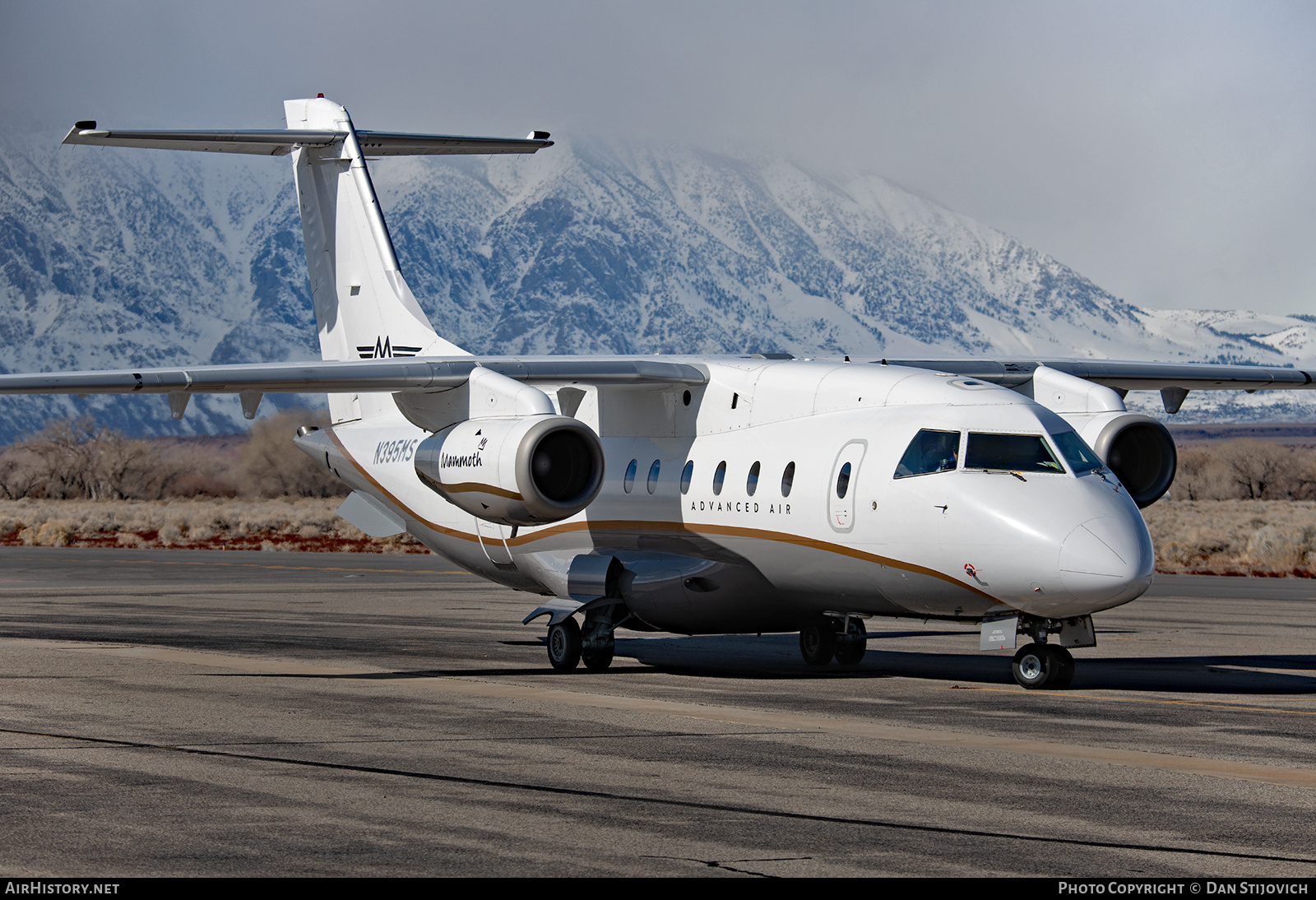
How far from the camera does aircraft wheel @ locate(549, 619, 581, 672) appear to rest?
18.4 metres

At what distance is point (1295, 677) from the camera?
1775cm

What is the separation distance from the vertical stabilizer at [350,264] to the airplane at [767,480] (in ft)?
5.41

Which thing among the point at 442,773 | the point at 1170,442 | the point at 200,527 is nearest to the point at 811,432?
the point at 1170,442

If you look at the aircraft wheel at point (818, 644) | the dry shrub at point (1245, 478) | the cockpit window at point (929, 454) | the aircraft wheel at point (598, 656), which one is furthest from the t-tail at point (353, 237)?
the dry shrub at point (1245, 478)

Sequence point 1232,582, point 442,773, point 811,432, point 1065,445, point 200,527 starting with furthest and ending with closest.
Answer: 1. point 200,527
2. point 1232,582
3. point 811,432
4. point 1065,445
5. point 442,773

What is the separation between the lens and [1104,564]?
14.2 m

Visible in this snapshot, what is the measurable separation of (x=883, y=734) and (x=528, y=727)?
2.89 m

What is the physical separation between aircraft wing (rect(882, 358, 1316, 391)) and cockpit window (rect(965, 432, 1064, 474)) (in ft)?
12.2

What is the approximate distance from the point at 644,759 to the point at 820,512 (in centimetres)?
531

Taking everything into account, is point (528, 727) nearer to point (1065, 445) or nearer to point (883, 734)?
point (883, 734)

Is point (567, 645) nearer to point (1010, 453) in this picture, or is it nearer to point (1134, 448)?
point (1010, 453)

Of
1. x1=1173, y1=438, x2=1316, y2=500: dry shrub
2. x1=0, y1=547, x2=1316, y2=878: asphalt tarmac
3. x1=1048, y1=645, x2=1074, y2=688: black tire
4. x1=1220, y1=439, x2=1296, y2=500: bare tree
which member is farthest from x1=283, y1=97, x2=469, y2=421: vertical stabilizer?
x1=1220, y1=439, x2=1296, y2=500: bare tree

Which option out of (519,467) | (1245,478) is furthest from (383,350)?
(1245,478)

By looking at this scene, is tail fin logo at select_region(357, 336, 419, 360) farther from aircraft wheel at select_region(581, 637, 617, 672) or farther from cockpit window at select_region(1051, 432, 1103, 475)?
cockpit window at select_region(1051, 432, 1103, 475)
